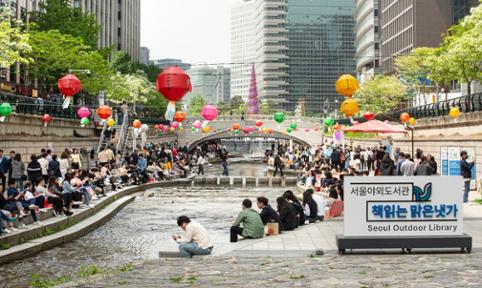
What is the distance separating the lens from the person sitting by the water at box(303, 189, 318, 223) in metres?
21.5

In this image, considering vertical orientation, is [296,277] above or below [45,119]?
below

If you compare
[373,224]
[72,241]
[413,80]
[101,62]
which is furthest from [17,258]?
[413,80]

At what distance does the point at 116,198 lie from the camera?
3259 cm

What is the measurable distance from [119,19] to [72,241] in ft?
334

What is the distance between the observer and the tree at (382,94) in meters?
80.8

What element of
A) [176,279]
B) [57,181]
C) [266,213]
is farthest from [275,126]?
[176,279]

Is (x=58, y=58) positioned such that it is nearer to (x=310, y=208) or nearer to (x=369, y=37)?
(x=310, y=208)

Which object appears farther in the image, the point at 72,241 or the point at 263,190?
the point at 263,190

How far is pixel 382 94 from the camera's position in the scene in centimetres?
8212

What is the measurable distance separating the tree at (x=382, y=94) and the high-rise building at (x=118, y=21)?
30336mm

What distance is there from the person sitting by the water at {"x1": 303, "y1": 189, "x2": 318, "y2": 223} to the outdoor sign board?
23.0 ft

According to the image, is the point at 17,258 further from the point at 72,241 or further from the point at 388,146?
the point at 388,146

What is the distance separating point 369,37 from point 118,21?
48.8m

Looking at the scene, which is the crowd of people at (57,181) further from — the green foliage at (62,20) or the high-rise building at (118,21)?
the high-rise building at (118,21)
